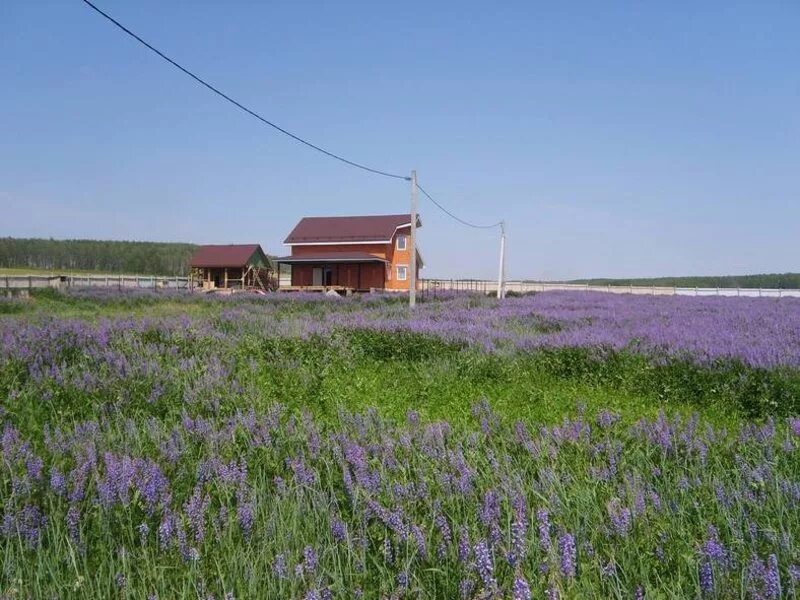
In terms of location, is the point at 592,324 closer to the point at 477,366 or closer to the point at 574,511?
the point at 477,366

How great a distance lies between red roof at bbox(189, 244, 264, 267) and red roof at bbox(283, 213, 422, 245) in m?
3.99

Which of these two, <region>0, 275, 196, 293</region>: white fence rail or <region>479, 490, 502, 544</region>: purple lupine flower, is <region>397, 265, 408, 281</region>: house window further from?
<region>479, 490, 502, 544</region>: purple lupine flower

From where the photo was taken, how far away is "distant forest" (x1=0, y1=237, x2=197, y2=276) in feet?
393

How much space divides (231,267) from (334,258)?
11.4 m

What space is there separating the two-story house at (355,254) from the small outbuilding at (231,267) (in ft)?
14.1

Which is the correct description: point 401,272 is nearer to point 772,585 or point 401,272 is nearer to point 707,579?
point 707,579

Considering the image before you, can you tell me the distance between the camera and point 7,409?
18.7 ft

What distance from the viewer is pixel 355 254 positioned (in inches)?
1716

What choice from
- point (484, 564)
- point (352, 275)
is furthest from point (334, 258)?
point (484, 564)

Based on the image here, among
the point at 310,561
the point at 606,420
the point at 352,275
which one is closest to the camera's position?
the point at 310,561

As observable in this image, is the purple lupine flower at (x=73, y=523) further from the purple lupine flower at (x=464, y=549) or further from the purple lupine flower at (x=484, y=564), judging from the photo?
the purple lupine flower at (x=484, y=564)

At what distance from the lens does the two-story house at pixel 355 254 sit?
147 ft

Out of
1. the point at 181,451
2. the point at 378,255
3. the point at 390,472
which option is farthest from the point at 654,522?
the point at 378,255

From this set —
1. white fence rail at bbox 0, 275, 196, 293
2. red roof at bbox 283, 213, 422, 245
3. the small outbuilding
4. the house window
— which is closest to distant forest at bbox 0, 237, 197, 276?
white fence rail at bbox 0, 275, 196, 293
